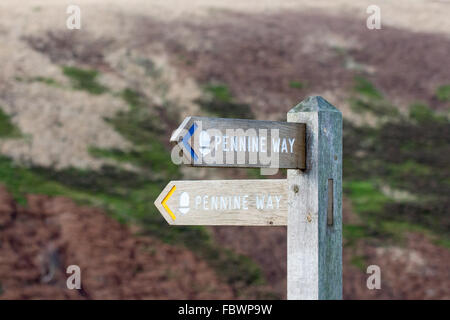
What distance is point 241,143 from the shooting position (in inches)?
145

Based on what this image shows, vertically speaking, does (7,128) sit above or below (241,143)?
above

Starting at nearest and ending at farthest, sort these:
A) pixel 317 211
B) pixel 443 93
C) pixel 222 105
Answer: pixel 317 211
pixel 222 105
pixel 443 93

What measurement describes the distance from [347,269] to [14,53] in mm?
11501

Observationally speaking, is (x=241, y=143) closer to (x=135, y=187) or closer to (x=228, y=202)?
(x=228, y=202)

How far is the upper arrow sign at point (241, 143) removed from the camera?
11.6 ft

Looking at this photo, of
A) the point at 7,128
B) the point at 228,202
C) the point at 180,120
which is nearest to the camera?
the point at 228,202

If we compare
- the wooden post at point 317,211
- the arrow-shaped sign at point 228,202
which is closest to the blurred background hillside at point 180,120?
the arrow-shaped sign at point 228,202

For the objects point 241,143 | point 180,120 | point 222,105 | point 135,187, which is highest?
point 222,105

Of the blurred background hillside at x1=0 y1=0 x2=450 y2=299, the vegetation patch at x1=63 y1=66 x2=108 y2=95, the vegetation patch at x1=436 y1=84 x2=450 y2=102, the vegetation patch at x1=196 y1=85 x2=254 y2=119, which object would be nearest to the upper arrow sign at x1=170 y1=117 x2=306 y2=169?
the blurred background hillside at x1=0 y1=0 x2=450 y2=299

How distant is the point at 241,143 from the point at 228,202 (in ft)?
1.84

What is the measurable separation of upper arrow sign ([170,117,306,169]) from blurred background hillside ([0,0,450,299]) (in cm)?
868

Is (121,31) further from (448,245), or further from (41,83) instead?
(448,245)

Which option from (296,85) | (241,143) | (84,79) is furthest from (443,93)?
(241,143)

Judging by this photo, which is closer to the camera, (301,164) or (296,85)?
(301,164)
